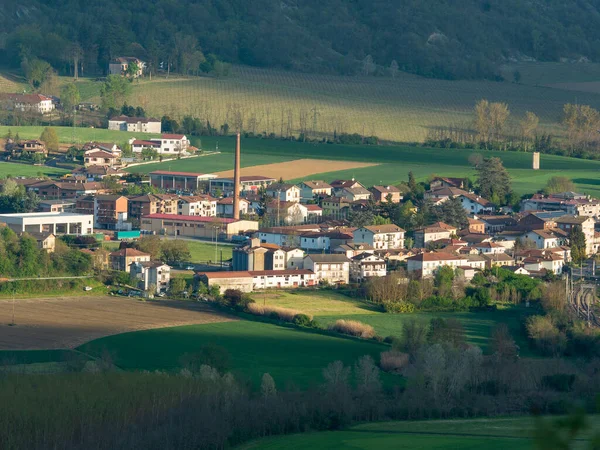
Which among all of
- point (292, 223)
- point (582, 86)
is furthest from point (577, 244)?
point (582, 86)

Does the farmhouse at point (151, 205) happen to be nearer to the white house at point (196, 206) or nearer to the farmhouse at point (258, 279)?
the white house at point (196, 206)

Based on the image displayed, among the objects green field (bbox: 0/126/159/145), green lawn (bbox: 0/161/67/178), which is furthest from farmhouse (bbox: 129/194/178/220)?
green field (bbox: 0/126/159/145)

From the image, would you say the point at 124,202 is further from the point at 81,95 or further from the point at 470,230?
the point at 81,95

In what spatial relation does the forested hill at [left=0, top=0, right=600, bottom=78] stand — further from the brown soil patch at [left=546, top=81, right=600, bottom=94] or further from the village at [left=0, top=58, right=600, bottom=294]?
the village at [left=0, top=58, right=600, bottom=294]

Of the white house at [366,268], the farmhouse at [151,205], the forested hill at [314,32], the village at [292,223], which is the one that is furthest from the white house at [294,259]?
the forested hill at [314,32]

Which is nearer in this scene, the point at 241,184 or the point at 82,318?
the point at 82,318

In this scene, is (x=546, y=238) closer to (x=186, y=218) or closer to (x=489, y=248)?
(x=489, y=248)

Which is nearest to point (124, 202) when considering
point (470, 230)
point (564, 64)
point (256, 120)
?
point (470, 230)
